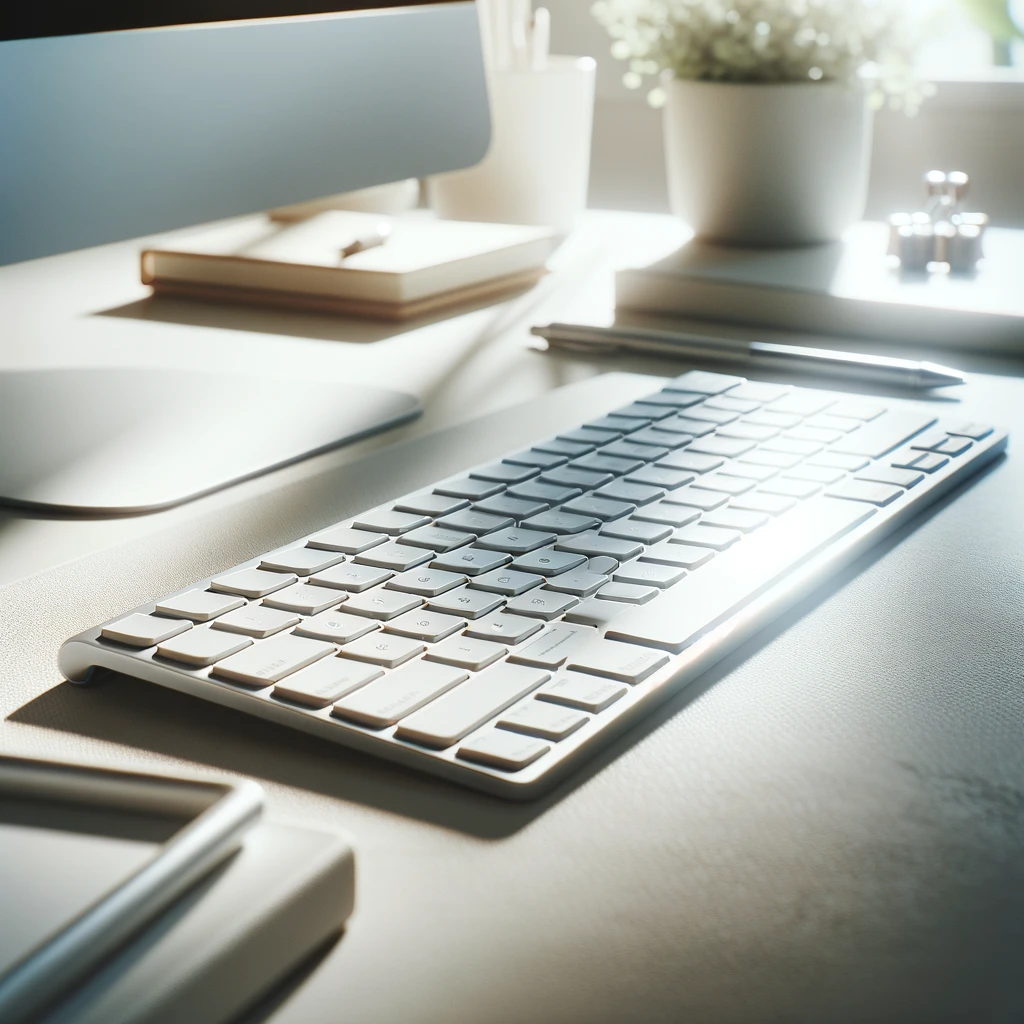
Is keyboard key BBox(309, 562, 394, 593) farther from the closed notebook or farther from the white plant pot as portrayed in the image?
the white plant pot

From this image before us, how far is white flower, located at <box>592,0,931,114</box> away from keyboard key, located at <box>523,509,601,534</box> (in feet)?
2.24

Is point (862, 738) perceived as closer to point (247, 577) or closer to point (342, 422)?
point (247, 577)

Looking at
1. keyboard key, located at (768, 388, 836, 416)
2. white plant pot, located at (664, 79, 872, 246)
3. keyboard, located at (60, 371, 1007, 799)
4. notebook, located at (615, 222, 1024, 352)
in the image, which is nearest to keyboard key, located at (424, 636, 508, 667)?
keyboard, located at (60, 371, 1007, 799)

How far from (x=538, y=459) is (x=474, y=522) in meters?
0.09

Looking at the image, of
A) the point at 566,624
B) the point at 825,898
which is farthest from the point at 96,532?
the point at 825,898

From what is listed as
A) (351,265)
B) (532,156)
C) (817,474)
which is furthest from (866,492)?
(532,156)

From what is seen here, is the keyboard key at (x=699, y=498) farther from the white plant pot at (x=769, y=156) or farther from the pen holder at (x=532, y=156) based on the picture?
the pen holder at (x=532, y=156)

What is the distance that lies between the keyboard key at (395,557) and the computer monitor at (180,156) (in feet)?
0.48

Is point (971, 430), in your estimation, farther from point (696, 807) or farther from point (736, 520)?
point (696, 807)

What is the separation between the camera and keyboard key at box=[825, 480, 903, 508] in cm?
52

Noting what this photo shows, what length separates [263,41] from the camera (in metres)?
0.69

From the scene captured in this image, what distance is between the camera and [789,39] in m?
1.04

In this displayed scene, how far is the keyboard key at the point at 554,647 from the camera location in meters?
0.37

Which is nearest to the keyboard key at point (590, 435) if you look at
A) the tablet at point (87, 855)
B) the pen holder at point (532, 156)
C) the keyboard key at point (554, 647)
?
the keyboard key at point (554, 647)
